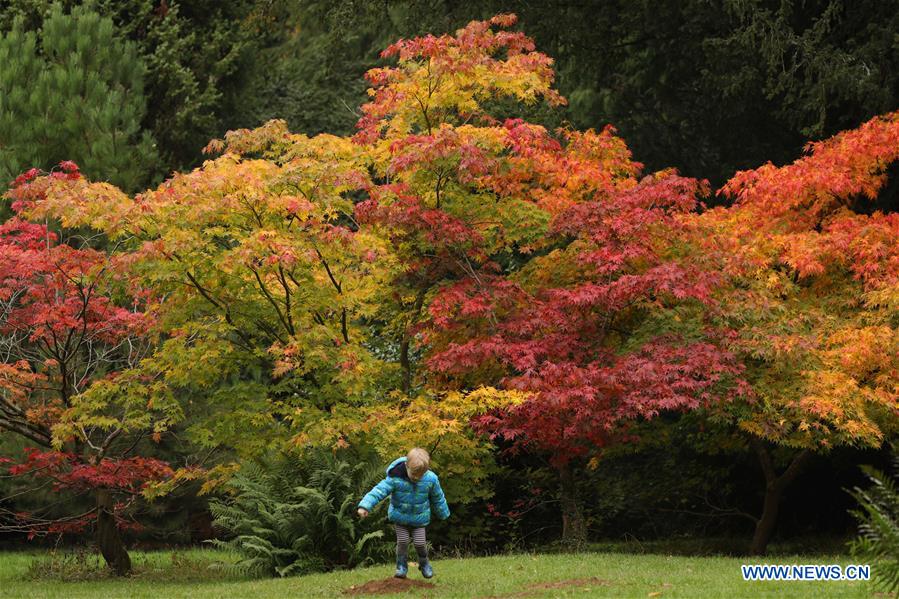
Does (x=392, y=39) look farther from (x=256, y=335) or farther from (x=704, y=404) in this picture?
(x=704, y=404)

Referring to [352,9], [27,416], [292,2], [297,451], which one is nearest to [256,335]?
[297,451]

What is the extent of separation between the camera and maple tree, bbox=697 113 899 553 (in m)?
12.7

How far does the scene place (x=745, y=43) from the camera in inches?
666

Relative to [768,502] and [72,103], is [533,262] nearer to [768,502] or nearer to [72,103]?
[768,502]

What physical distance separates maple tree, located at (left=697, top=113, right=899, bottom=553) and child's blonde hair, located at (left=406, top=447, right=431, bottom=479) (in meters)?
4.87

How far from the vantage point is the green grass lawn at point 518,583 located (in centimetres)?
929

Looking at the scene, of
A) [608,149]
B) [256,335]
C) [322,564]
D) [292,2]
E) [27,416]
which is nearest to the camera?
[322,564]

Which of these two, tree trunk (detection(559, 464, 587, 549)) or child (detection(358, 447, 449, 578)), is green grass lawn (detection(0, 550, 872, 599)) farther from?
tree trunk (detection(559, 464, 587, 549))

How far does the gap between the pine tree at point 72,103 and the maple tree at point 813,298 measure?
11290 millimetres

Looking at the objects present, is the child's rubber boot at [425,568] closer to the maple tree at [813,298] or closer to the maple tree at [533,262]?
the maple tree at [533,262]

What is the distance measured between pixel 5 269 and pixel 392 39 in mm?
16168

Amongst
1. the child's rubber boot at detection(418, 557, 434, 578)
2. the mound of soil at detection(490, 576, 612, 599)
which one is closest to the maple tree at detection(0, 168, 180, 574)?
the child's rubber boot at detection(418, 557, 434, 578)

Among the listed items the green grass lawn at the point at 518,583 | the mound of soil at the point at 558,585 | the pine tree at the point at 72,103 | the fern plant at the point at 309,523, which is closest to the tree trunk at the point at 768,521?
the green grass lawn at the point at 518,583

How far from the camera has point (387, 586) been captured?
386 inches
